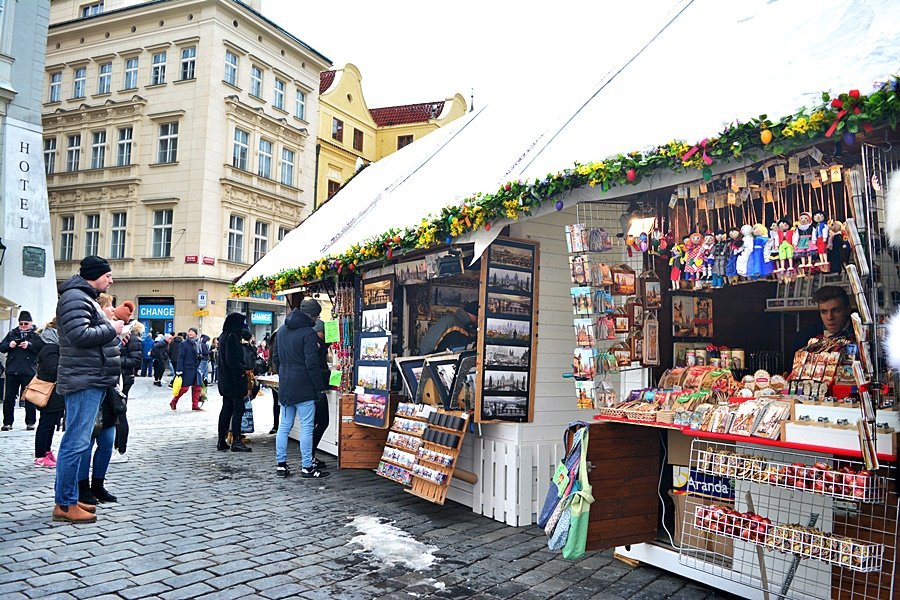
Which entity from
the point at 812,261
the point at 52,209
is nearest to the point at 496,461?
the point at 812,261

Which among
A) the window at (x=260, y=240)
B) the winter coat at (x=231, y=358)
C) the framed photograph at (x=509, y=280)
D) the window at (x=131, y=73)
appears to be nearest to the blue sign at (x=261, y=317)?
the window at (x=260, y=240)

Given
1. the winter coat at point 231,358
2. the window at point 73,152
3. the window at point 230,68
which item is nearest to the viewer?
the winter coat at point 231,358

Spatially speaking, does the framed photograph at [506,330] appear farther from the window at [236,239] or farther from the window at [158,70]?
the window at [158,70]

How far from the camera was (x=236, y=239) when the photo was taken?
26.1 meters

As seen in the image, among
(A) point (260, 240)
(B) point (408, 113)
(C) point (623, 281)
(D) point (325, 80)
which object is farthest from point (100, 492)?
(B) point (408, 113)

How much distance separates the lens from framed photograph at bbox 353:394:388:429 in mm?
6711

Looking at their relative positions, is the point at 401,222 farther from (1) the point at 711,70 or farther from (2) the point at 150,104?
(2) the point at 150,104

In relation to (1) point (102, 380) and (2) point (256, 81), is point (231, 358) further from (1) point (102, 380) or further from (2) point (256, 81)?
(2) point (256, 81)

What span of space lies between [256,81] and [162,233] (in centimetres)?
754

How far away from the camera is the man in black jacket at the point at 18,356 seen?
931cm

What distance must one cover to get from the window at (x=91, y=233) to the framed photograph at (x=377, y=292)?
22958 mm

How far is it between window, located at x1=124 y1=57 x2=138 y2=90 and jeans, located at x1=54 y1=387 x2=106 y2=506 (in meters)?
25.3

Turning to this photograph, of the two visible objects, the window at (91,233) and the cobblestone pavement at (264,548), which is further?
the window at (91,233)

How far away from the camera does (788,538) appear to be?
324cm
